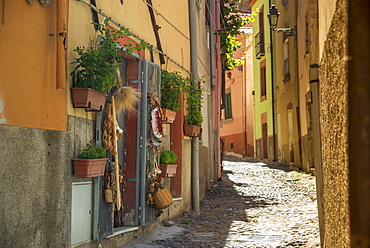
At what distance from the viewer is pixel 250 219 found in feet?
28.4

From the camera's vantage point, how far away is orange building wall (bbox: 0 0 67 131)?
11.7ft

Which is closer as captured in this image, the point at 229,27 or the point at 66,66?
the point at 66,66

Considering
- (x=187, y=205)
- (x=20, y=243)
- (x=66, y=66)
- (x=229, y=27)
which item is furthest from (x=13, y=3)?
(x=229, y=27)

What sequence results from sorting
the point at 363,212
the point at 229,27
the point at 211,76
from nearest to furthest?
the point at 363,212 → the point at 211,76 → the point at 229,27

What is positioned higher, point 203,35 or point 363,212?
point 203,35

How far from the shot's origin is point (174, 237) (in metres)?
6.90

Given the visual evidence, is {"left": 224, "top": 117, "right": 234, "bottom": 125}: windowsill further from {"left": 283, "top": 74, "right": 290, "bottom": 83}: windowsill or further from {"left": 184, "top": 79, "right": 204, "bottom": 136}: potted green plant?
{"left": 184, "top": 79, "right": 204, "bottom": 136}: potted green plant

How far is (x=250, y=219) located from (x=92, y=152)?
4.64 m

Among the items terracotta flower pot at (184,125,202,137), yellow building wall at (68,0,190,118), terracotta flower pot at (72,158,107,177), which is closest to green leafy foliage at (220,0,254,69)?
yellow building wall at (68,0,190,118)

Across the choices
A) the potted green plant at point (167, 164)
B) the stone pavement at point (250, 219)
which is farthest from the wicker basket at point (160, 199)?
the potted green plant at point (167, 164)

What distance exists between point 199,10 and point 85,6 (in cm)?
721

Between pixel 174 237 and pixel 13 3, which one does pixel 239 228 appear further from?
pixel 13 3

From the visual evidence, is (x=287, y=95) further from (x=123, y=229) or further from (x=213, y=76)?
(x=123, y=229)

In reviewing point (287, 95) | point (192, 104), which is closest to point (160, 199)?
point (192, 104)
